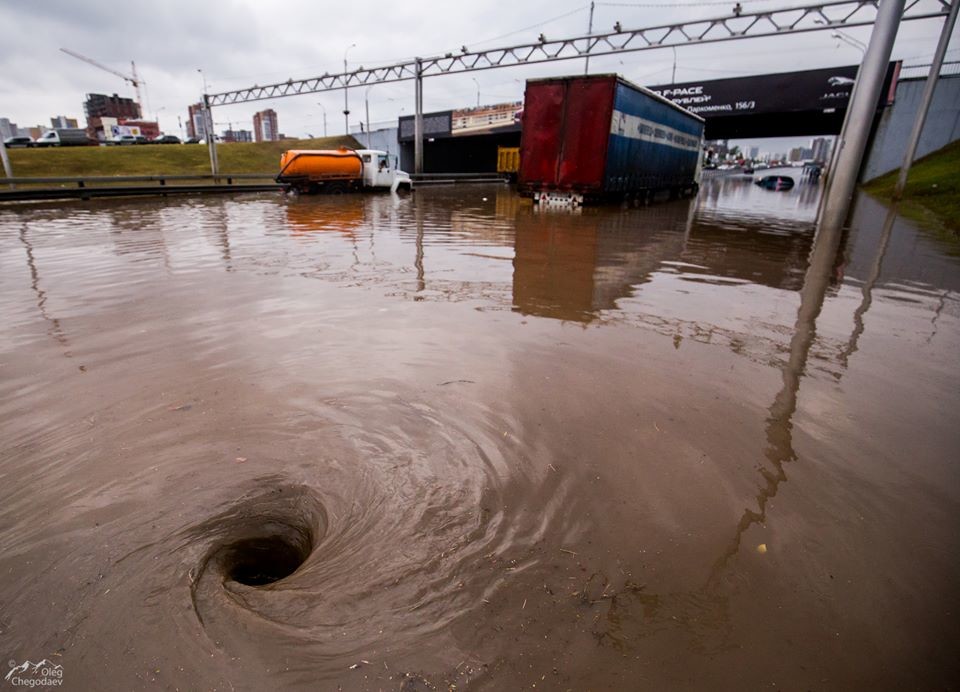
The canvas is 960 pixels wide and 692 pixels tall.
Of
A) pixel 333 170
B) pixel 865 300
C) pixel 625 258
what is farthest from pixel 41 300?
pixel 333 170

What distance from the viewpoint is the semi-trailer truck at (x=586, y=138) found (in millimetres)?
15312

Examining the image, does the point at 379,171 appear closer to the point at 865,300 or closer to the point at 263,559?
the point at 865,300

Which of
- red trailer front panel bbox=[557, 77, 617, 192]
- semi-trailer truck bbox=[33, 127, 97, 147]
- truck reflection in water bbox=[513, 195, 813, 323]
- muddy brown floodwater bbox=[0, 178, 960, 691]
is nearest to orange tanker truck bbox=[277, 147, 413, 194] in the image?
red trailer front panel bbox=[557, 77, 617, 192]

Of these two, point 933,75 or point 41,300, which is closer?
point 41,300

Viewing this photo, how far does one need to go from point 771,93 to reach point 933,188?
14.0 m

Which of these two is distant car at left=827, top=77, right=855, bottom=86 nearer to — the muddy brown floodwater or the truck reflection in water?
the truck reflection in water

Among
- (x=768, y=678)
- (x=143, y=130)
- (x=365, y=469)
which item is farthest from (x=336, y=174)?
(x=143, y=130)

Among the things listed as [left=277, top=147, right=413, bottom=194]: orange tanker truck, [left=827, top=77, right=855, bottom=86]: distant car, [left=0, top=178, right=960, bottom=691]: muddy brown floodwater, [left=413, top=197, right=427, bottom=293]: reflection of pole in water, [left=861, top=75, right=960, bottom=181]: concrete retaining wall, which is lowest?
[left=0, top=178, right=960, bottom=691]: muddy brown floodwater

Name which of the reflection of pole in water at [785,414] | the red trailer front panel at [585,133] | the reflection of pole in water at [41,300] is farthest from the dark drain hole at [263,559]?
the red trailer front panel at [585,133]

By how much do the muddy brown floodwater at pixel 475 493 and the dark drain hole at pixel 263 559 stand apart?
0.04 ft

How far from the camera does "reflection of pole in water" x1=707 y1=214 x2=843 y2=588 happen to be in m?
2.17

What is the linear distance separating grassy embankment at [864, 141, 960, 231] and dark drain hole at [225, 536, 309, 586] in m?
17.4

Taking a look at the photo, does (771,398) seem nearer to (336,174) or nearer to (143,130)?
(336,174)

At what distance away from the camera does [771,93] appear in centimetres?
3080
